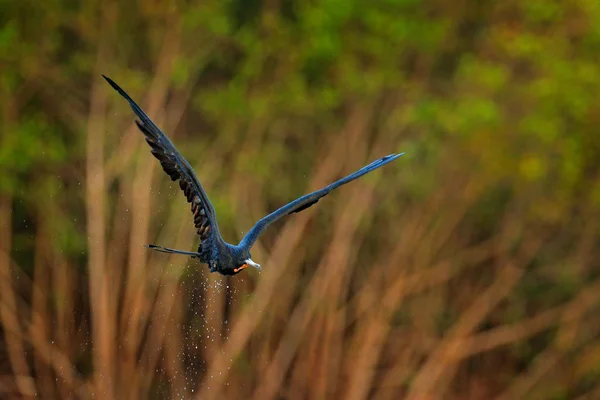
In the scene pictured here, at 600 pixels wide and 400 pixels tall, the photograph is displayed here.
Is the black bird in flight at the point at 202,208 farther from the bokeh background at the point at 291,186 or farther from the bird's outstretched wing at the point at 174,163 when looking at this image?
the bokeh background at the point at 291,186

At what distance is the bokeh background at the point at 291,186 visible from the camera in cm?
1636

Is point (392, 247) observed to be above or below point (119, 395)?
above

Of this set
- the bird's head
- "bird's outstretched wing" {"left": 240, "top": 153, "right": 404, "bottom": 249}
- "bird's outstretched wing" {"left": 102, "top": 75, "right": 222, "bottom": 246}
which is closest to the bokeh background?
"bird's outstretched wing" {"left": 240, "top": 153, "right": 404, "bottom": 249}

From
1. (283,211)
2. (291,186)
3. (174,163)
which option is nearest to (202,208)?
(174,163)

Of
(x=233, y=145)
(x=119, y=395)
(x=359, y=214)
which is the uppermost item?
(x=233, y=145)

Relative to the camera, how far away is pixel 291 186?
18250 millimetres

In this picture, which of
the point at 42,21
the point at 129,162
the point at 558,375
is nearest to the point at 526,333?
the point at 558,375

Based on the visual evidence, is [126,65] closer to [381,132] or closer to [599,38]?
[381,132]

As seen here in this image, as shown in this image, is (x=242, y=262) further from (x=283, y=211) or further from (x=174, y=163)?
(x=174, y=163)

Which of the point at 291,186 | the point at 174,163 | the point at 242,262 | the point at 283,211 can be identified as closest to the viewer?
the point at 174,163

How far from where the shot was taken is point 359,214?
17.7 meters

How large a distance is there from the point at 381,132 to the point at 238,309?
2969mm

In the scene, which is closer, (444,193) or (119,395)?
(119,395)

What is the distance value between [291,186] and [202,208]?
35.7ft
